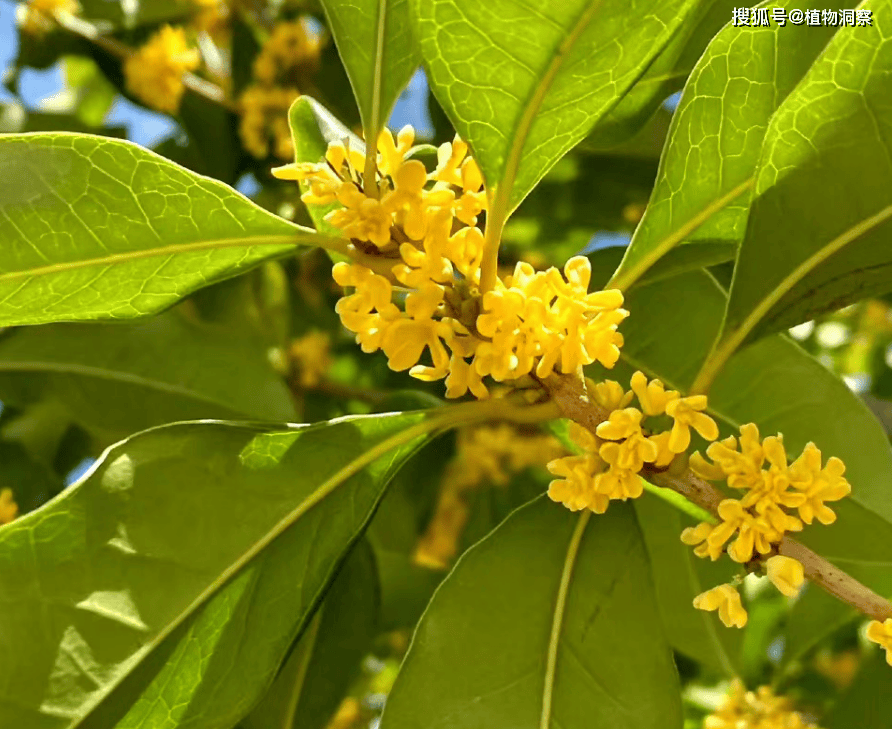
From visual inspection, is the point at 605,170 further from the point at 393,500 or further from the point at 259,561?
the point at 259,561

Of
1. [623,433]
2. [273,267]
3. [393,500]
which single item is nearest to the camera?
[623,433]

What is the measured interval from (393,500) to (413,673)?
1142 millimetres

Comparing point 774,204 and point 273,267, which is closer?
point 774,204

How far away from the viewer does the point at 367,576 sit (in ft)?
5.39

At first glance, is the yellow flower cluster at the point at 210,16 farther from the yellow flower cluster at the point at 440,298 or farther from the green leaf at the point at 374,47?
the yellow flower cluster at the point at 440,298

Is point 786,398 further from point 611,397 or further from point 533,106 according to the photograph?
point 533,106

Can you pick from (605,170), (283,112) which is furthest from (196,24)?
(605,170)

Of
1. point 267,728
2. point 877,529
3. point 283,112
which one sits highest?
point 283,112

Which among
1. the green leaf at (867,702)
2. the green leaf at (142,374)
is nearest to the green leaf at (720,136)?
the green leaf at (142,374)

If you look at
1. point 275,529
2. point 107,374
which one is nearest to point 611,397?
point 275,529

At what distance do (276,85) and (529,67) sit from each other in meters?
1.99

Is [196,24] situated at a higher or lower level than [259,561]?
higher

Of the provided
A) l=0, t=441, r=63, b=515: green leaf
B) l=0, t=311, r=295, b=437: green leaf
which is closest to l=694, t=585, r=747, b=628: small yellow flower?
l=0, t=311, r=295, b=437: green leaf

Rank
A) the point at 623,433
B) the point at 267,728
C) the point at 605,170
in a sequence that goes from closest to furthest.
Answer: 1. the point at 623,433
2. the point at 267,728
3. the point at 605,170
